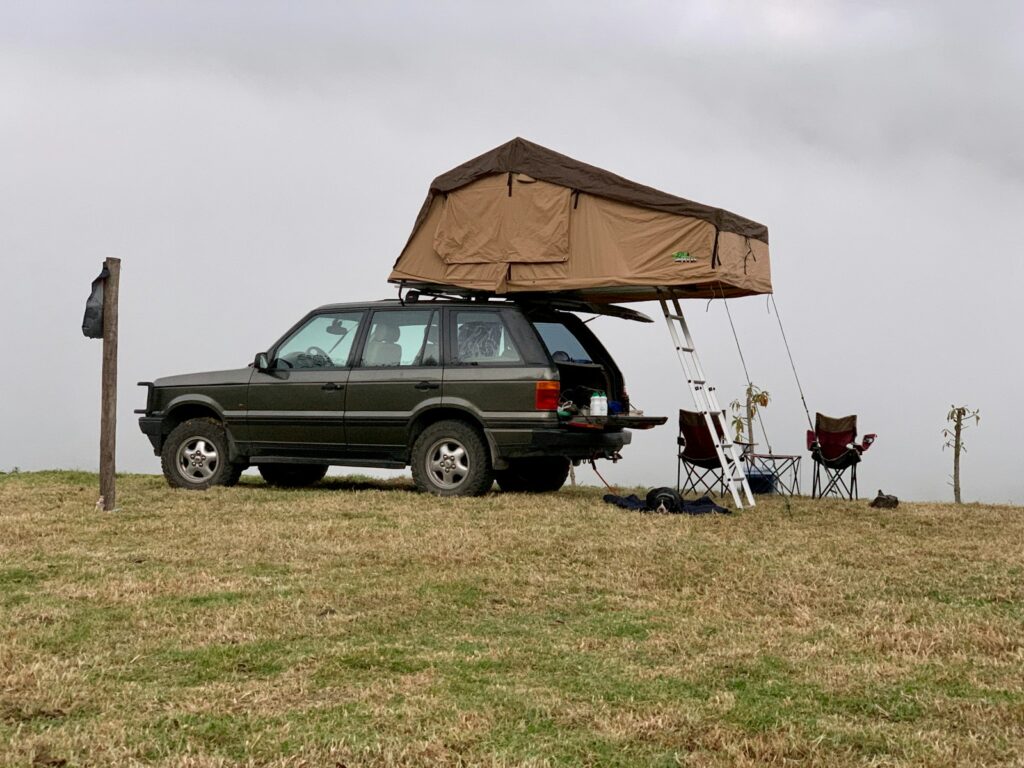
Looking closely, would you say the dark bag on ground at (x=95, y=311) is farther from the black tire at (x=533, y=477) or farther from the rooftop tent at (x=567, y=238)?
the black tire at (x=533, y=477)

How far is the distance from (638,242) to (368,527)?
406 cm

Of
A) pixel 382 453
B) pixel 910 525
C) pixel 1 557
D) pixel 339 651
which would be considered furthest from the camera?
pixel 382 453

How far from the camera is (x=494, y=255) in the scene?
1245cm

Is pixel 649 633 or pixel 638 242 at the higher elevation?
pixel 638 242

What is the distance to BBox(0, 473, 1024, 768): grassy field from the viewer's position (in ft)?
15.4

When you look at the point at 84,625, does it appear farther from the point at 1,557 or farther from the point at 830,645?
the point at 830,645

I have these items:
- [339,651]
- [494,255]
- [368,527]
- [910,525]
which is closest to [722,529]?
[910,525]

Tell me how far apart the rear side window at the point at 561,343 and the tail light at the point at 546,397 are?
1.70 ft

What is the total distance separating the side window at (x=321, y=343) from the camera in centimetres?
1257

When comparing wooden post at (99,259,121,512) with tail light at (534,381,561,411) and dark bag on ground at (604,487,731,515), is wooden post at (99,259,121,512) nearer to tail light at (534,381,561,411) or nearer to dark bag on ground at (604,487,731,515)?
tail light at (534,381,561,411)

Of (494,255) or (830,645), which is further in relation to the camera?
(494,255)

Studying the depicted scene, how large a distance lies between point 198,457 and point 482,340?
12.1 feet

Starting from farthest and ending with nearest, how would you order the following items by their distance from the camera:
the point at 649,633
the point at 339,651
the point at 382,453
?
the point at 382,453 → the point at 649,633 → the point at 339,651

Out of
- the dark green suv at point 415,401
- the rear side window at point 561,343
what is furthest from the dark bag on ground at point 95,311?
the rear side window at point 561,343
